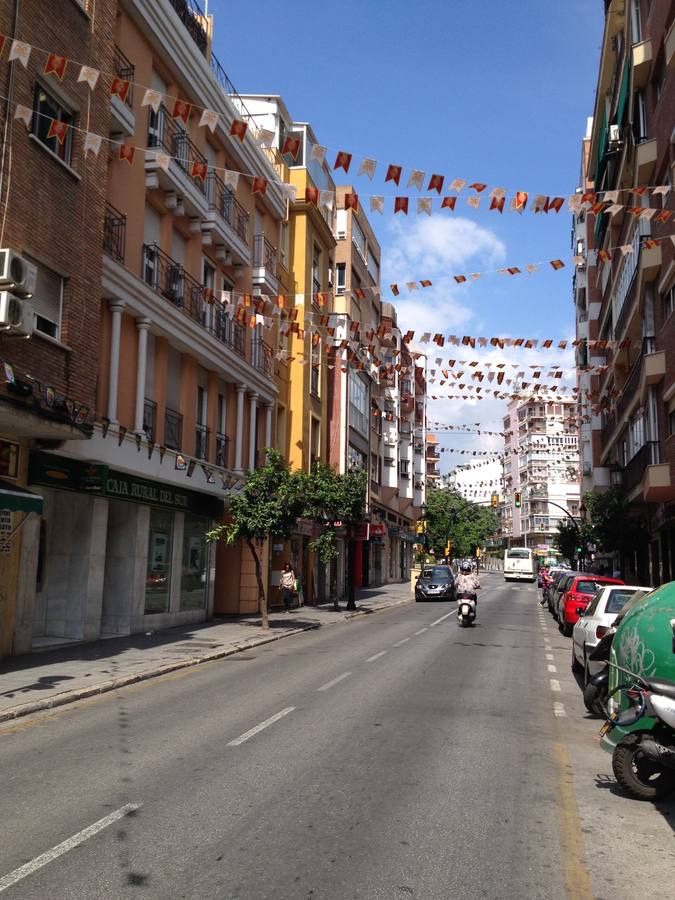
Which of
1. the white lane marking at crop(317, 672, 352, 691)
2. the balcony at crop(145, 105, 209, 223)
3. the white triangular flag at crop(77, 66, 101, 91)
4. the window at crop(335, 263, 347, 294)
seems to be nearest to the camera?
the white triangular flag at crop(77, 66, 101, 91)

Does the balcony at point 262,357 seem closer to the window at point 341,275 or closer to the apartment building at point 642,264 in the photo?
the apartment building at point 642,264

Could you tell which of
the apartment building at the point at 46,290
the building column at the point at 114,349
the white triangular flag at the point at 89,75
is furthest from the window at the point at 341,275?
the white triangular flag at the point at 89,75

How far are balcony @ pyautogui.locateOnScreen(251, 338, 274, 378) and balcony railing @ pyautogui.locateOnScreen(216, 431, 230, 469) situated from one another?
11.1 feet

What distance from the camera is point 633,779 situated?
6652 mm

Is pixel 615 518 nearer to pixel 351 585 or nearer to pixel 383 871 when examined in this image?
pixel 351 585

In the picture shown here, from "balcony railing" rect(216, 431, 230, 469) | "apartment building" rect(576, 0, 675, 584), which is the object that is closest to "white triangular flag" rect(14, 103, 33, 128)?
"apartment building" rect(576, 0, 675, 584)

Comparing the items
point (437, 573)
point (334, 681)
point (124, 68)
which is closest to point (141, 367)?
point (124, 68)

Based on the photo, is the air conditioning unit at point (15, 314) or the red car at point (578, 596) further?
the red car at point (578, 596)

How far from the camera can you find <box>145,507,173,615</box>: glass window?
2094 centimetres

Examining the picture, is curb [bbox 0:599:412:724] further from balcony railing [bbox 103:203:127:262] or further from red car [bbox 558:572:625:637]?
balcony railing [bbox 103:203:127:262]

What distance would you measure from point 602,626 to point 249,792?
25.4 feet

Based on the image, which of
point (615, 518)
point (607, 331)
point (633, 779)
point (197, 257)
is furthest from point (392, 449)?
point (633, 779)

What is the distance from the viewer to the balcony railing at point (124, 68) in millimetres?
18922

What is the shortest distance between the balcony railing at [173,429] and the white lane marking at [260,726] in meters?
12.5
